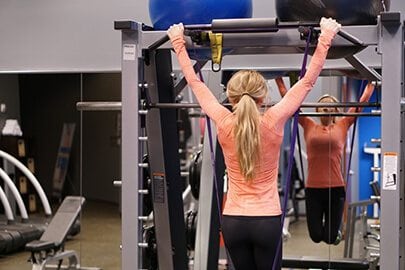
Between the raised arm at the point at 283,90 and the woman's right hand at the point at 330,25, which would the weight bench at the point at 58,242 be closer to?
the raised arm at the point at 283,90

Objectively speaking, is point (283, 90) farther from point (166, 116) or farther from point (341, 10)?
point (341, 10)

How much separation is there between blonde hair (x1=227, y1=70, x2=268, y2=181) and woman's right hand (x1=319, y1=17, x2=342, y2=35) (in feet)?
1.18

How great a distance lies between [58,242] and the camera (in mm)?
5098

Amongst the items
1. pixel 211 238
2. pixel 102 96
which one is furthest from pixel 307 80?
pixel 102 96

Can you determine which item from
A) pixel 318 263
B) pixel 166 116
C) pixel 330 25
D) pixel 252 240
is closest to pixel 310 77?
pixel 330 25

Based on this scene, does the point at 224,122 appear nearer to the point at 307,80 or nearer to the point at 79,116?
the point at 307,80

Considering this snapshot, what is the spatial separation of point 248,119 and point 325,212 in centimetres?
216

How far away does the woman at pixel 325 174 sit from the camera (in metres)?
4.44

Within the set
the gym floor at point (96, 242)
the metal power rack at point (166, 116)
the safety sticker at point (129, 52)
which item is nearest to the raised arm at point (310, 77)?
the metal power rack at point (166, 116)

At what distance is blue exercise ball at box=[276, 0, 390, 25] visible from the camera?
279 centimetres

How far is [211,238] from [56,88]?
6.16 feet

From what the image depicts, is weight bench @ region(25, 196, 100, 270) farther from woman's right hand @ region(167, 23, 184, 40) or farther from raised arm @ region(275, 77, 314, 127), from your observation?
woman's right hand @ region(167, 23, 184, 40)

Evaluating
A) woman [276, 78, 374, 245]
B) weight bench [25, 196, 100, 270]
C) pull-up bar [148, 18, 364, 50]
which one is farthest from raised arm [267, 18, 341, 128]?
weight bench [25, 196, 100, 270]

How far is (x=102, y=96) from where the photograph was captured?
5047mm
